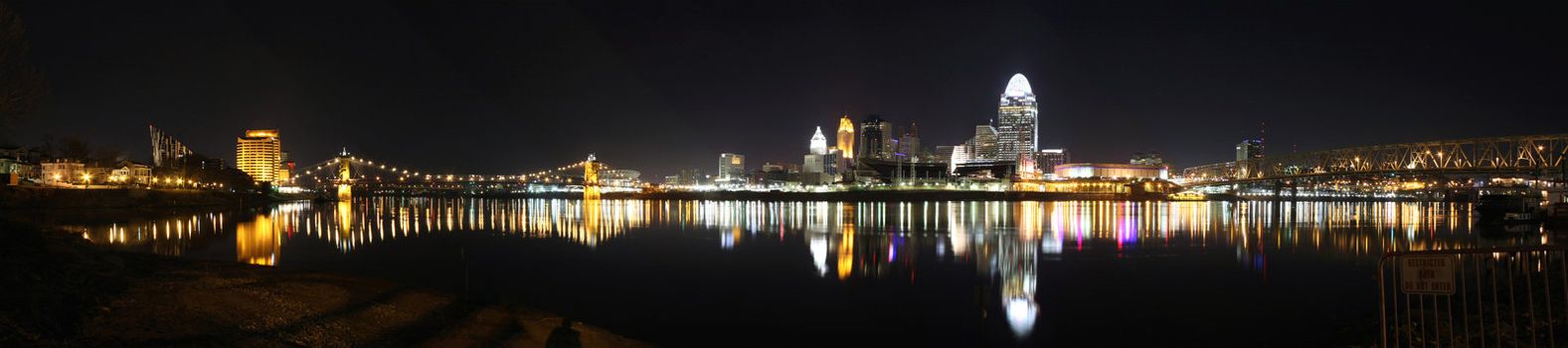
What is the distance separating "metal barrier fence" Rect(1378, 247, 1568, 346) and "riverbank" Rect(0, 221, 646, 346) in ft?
25.8

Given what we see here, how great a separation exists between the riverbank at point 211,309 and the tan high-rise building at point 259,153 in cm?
14086

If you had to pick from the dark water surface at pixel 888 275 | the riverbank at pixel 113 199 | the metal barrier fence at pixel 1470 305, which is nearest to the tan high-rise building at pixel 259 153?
the riverbank at pixel 113 199

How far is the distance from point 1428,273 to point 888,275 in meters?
12.7

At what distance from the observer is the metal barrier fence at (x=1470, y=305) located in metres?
6.44

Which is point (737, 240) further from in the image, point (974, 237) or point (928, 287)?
point (928, 287)

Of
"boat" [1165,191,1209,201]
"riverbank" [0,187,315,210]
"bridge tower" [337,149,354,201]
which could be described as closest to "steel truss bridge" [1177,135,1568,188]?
"boat" [1165,191,1209,201]

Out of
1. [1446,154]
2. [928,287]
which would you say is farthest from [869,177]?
[928,287]

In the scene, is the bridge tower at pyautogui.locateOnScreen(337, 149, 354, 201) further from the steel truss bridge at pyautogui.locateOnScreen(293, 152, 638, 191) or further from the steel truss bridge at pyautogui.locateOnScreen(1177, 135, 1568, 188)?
the steel truss bridge at pyautogui.locateOnScreen(1177, 135, 1568, 188)

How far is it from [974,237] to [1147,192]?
A: 97535 mm

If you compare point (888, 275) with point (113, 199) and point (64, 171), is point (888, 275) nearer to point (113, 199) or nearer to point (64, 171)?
point (113, 199)

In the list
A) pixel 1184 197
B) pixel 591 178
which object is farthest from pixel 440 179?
pixel 1184 197

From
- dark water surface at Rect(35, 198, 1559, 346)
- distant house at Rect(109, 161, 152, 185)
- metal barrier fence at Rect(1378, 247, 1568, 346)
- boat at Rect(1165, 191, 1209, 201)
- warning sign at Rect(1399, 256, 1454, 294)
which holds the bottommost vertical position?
boat at Rect(1165, 191, 1209, 201)

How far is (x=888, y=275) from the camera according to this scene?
18891 mm

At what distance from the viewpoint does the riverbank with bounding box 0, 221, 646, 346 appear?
698 centimetres
